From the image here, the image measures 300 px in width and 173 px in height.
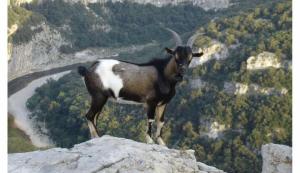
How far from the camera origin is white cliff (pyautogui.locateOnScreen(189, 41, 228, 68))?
49844 mm

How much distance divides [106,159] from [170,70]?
196cm

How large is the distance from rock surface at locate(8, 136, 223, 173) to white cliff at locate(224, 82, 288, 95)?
33823 millimetres

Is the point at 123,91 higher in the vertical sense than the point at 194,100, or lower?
higher

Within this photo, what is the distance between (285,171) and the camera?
1136cm

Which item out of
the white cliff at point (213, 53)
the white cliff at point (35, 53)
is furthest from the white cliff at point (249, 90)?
the white cliff at point (35, 53)

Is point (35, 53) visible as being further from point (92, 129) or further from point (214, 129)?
point (92, 129)

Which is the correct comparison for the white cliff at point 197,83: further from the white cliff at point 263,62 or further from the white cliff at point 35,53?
the white cliff at point 35,53

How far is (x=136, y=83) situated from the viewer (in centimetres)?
931

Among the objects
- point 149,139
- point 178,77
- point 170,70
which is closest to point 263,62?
point 149,139

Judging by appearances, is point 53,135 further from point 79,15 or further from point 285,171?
point 79,15

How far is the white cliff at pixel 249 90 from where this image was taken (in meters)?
42.4

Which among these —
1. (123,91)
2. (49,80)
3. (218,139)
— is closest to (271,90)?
(218,139)

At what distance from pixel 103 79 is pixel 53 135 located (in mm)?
39257
